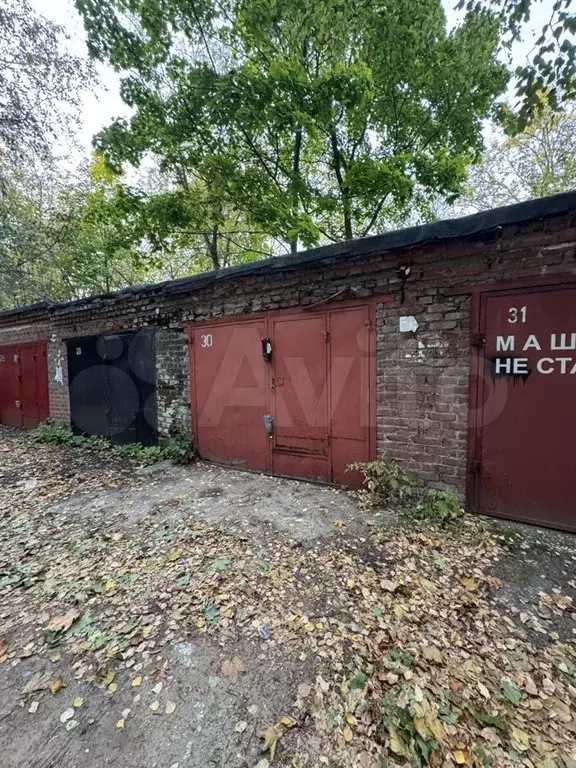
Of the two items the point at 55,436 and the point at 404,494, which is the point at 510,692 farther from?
the point at 55,436

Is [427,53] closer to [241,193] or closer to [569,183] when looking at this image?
[241,193]

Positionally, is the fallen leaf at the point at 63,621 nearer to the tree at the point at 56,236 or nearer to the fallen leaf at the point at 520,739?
the fallen leaf at the point at 520,739

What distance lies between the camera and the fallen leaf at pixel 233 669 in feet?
5.72

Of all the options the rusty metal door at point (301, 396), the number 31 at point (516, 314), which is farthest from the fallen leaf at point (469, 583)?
the number 31 at point (516, 314)

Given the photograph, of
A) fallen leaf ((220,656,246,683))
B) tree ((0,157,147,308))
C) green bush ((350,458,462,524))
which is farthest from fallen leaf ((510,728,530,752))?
tree ((0,157,147,308))

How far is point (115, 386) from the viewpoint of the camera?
6184 mm

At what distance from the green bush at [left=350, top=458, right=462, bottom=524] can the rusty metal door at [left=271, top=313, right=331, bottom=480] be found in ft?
2.16

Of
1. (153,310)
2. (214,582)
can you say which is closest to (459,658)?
(214,582)

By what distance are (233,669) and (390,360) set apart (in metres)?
2.87

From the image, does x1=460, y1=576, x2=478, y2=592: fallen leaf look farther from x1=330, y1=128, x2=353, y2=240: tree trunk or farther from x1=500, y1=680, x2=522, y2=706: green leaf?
x1=330, y1=128, x2=353, y2=240: tree trunk

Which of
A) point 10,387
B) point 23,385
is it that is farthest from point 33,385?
point 10,387

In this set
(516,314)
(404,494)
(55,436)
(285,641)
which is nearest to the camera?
(285,641)

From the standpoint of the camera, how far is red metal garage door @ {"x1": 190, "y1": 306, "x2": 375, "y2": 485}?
3871 mm

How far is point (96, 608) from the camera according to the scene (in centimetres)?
227
